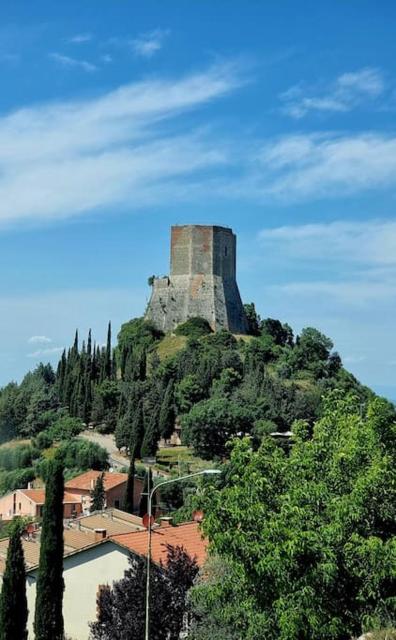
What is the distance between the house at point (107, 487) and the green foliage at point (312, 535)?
40.7m

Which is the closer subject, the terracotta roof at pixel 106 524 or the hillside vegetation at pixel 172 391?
the terracotta roof at pixel 106 524

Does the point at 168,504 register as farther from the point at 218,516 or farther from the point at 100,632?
the point at 218,516

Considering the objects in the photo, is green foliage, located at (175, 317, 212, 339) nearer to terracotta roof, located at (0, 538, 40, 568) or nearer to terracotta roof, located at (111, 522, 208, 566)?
terracotta roof, located at (0, 538, 40, 568)

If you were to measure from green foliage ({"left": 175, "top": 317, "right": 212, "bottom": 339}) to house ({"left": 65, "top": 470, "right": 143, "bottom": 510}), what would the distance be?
127 feet

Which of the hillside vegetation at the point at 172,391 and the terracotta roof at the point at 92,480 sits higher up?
the hillside vegetation at the point at 172,391

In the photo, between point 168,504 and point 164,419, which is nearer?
point 168,504

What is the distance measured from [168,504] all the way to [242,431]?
1657 centimetres

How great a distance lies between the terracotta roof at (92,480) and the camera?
63478 millimetres

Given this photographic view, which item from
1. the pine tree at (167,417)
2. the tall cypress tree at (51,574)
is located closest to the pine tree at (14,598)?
the tall cypress tree at (51,574)

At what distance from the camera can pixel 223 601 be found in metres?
21.6

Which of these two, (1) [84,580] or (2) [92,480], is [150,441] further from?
(1) [84,580]

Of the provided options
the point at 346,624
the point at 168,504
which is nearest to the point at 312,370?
the point at 168,504

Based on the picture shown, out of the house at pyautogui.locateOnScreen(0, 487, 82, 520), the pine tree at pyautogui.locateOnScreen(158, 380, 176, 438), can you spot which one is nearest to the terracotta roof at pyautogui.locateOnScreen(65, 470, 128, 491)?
the house at pyautogui.locateOnScreen(0, 487, 82, 520)

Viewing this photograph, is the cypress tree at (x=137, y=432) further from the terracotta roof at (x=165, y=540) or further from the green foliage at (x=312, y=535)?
the green foliage at (x=312, y=535)
